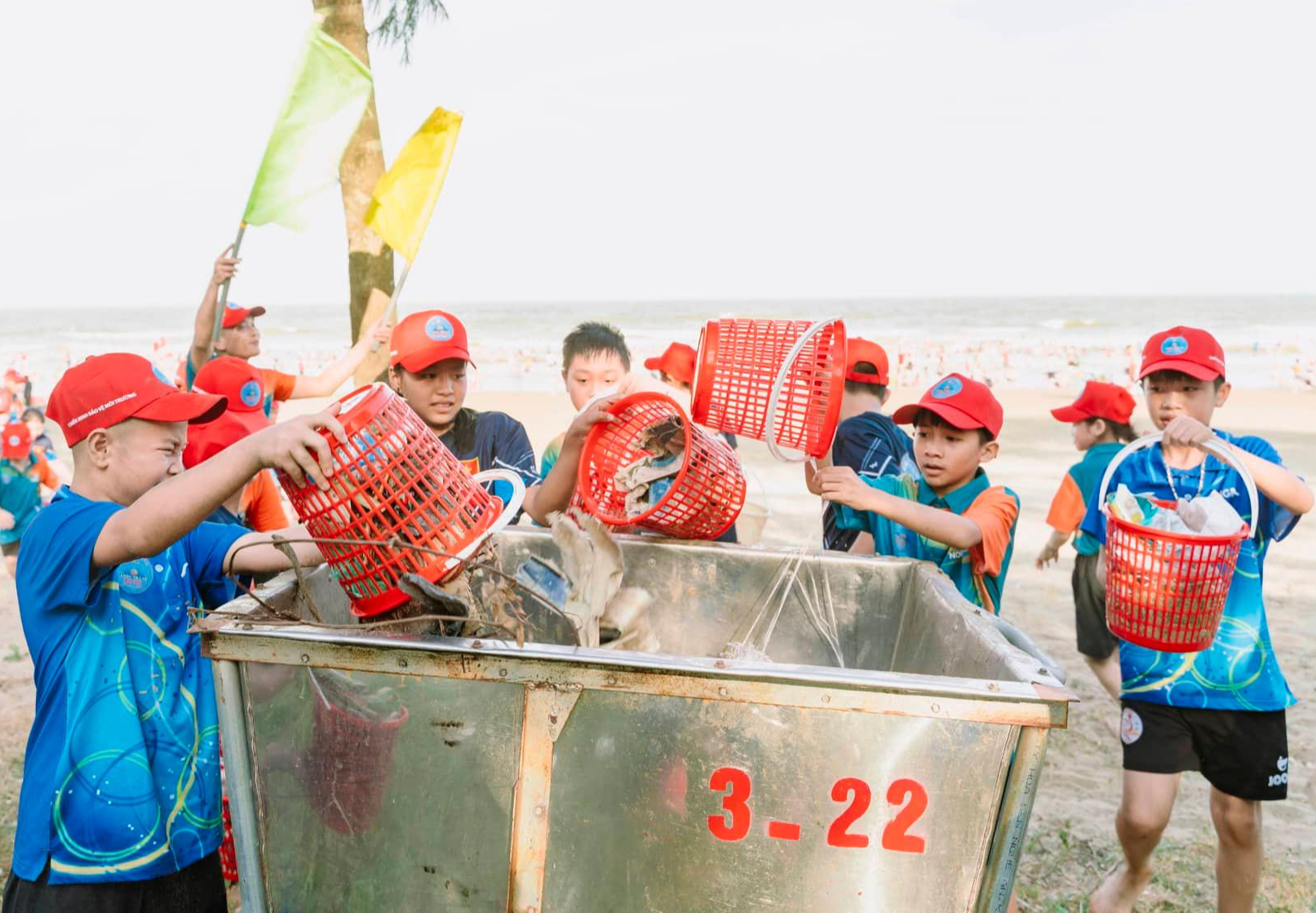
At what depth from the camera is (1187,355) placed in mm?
3096

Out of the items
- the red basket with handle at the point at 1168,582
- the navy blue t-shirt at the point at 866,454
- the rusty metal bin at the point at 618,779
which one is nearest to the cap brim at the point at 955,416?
the red basket with handle at the point at 1168,582

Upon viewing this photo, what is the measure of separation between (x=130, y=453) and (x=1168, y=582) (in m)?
2.36

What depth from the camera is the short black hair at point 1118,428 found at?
4992 mm

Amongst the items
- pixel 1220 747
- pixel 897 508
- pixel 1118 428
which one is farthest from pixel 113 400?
pixel 1118 428

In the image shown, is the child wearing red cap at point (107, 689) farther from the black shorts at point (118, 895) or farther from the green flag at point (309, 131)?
the green flag at point (309, 131)

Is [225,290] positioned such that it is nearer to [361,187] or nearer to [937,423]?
[937,423]

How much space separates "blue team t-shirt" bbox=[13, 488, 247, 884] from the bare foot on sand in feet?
9.09

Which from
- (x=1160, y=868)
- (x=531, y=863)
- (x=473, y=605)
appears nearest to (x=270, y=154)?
(x=473, y=605)

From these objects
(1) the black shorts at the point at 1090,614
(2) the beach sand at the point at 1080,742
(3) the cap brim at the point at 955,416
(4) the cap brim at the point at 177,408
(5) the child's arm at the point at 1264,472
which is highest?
(4) the cap brim at the point at 177,408

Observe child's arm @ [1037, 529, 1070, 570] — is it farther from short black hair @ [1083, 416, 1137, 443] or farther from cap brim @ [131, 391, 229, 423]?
cap brim @ [131, 391, 229, 423]

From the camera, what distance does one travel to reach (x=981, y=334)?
38.8 m

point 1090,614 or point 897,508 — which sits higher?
point 897,508

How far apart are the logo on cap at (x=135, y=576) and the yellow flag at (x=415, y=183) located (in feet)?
3.49

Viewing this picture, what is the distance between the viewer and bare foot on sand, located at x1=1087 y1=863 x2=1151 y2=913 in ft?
→ 10.7
